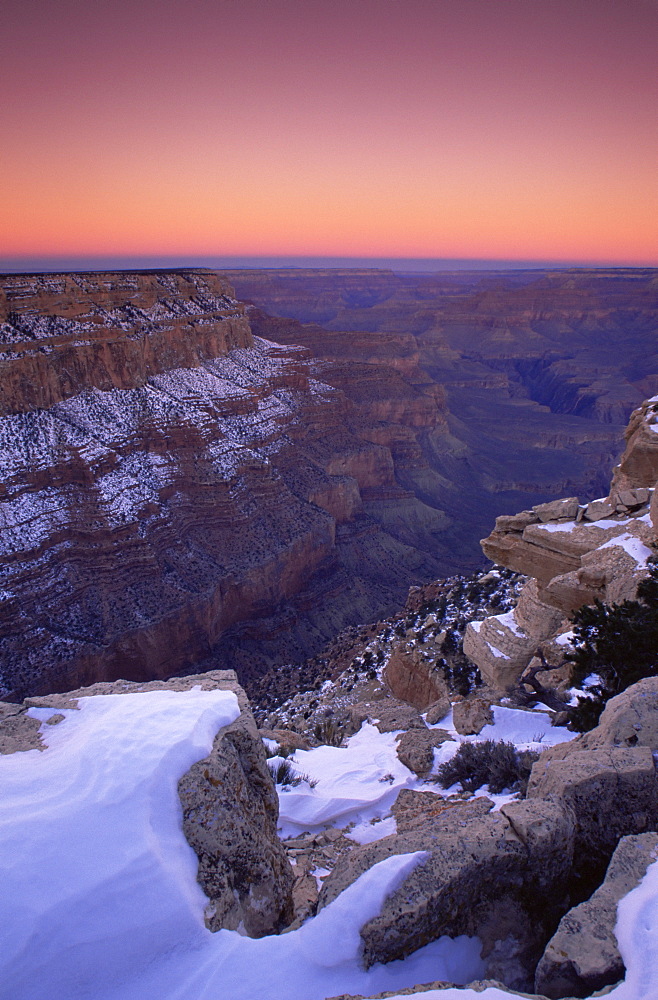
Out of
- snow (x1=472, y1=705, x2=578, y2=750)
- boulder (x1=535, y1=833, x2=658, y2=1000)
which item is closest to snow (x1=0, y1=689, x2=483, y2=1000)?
boulder (x1=535, y1=833, x2=658, y2=1000)

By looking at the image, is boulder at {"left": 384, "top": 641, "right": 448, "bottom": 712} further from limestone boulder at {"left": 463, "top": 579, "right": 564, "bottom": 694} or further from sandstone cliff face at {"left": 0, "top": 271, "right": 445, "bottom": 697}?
sandstone cliff face at {"left": 0, "top": 271, "right": 445, "bottom": 697}

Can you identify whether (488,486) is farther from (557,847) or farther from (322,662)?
(557,847)

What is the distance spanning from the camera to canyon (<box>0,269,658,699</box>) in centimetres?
2712

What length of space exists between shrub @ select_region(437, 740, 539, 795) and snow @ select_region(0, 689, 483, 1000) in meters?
3.49

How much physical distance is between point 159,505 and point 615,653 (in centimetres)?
2813

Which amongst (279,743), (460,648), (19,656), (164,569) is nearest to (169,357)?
(164,569)

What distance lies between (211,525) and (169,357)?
1218 cm

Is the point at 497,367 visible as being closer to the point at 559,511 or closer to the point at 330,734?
the point at 559,511

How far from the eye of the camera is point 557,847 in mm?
4203

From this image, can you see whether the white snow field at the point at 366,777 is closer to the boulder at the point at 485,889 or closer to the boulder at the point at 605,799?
the boulder at the point at 605,799

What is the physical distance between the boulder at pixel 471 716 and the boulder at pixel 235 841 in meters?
5.25

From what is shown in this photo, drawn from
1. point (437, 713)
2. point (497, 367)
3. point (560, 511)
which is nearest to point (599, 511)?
point (560, 511)

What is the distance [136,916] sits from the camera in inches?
149

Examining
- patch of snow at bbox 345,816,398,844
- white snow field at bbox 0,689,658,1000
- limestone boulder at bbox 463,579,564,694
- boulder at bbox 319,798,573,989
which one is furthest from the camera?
limestone boulder at bbox 463,579,564,694
